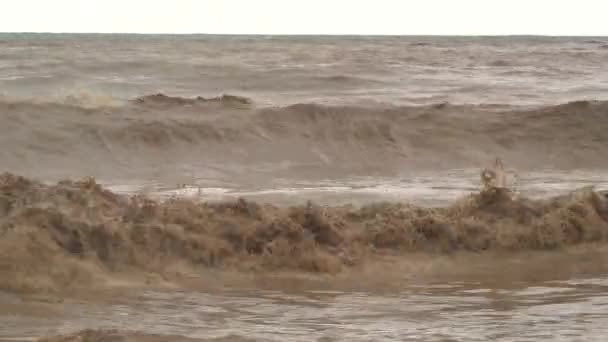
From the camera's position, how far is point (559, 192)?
9.74 m

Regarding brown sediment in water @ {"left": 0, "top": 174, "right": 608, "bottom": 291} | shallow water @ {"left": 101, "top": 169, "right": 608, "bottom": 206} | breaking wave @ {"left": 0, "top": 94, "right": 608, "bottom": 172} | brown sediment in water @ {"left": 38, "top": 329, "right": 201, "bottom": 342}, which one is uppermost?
breaking wave @ {"left": 0, "top": 94, "right": 608, "bottom": 172}

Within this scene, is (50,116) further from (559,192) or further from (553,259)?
(553,259)

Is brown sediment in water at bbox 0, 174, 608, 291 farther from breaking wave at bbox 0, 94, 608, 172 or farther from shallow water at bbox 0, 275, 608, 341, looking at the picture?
breaking wave at bbox 0, 94, 608, 172

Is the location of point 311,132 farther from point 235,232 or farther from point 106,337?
point 106,337

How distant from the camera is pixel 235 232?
21.3ft

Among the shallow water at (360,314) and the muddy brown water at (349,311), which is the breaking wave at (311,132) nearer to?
the muddy brown water at (349,311)

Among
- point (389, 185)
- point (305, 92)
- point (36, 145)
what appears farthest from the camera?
point (305, 92)

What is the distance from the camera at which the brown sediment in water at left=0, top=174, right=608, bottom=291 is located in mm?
5672

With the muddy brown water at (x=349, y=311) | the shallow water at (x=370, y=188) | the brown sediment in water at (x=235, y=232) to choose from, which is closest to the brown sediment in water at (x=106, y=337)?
the muddy brown water at (x=349, y=311)

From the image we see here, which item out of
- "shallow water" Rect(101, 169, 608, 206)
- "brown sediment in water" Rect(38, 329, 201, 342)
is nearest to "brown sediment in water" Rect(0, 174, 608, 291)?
"brown sediment in water" Rect(38, 329, 201, 342)

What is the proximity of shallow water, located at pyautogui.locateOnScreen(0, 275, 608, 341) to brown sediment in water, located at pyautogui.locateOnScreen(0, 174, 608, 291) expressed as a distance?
0.56m

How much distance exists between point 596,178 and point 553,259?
558 centimetres

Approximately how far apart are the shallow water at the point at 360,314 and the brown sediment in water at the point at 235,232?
56cm

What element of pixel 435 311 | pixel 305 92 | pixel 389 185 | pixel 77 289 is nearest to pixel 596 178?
pixel 389 185
